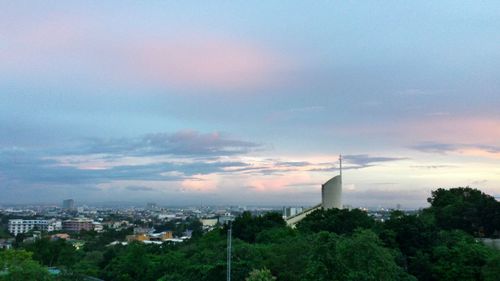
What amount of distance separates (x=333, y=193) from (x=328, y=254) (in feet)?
104

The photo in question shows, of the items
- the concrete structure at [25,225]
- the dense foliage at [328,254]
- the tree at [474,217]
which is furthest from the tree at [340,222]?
the concrete structure at [25,225]

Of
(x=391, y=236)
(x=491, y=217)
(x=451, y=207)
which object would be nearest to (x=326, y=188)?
(x=451, y=207)

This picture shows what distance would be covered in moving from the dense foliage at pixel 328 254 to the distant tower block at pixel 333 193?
8324mm

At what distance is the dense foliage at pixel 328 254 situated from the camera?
20.3m

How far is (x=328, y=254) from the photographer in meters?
20.2

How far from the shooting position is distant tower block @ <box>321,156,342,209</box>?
51125mm

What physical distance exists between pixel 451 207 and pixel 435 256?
555 inches

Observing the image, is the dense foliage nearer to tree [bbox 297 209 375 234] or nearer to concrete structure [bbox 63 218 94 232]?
tree [bbox 297 209 375 234]

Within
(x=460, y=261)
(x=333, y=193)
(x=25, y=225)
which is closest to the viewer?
(x=460, y=261)

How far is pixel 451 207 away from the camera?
4091 centimetres

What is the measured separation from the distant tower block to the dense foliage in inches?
328

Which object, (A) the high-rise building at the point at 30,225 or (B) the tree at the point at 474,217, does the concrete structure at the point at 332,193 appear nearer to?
(B) the tree at the point at 474,217

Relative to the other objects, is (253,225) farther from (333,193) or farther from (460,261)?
(460,261)

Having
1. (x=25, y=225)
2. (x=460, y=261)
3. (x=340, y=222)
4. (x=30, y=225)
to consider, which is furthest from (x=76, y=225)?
(x=460, y=261)
